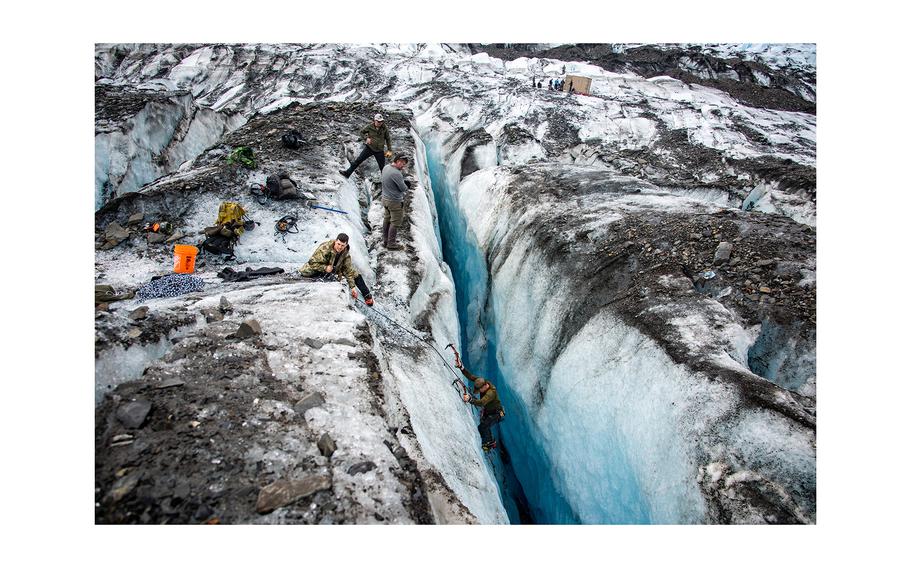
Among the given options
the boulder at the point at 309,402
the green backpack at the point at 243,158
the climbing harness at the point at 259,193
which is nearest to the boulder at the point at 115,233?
the climbing harness at the point at 259,193

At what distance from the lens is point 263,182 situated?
774 centimetres

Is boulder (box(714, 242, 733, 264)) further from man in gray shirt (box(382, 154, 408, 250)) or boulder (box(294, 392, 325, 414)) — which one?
boulder (box(294, 392, 325, 414))

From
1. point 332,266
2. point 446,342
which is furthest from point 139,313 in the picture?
point 446,342

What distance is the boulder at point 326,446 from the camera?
2993 millimetres

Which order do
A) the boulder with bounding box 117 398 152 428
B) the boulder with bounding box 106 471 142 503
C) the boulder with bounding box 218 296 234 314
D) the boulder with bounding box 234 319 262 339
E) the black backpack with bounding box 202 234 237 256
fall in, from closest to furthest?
1. the boulder with bounding box 106 471 142 503
2. the boulder with bounding box 117 398 152 428
3. the boulder with bounding box 234 319 262 339
4. the boulder with bounding box 218 296 234 314
5. the black backpack with bounding box 202 234 237 256

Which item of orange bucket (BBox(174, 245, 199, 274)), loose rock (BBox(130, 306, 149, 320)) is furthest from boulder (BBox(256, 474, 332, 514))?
orange bucket (BBox(174, 245, 199, 274))

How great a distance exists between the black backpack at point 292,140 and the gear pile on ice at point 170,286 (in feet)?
15.4

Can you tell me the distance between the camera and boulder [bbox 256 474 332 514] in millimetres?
2594

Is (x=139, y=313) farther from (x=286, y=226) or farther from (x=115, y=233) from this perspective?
(x=115, y=233)

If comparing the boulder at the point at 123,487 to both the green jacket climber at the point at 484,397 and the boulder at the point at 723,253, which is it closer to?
the green jacket climber at the point at 484,397

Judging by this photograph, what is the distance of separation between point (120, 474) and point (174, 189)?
5627 mm

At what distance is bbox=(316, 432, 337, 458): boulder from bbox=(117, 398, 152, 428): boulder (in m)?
1.16

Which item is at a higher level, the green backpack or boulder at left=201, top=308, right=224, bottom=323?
the green backpack

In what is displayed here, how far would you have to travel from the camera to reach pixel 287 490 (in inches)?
106
